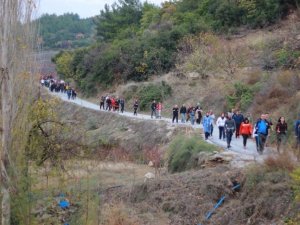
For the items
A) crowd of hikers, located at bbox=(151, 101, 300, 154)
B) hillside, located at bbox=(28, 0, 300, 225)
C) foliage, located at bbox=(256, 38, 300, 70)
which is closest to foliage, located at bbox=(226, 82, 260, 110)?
hillside, located at bbox=(28, 0, 300, 225)

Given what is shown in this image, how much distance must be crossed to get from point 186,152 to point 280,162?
791 centimetres

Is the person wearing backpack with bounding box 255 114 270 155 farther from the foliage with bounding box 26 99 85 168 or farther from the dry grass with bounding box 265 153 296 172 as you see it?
the foliage with bounding box 26 99 85 168

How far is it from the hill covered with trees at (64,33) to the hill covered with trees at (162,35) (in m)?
79.1

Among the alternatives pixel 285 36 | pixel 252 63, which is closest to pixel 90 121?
pixel 252 63

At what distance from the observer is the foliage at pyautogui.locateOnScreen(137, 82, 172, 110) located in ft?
156

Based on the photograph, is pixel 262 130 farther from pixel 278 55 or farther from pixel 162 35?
pixel 162 35

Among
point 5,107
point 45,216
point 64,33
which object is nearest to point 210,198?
point 45,216

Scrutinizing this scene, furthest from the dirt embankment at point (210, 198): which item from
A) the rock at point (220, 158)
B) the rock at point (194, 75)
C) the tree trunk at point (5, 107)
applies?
the rock at point (194, 75)

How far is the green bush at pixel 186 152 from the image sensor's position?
24.4 meters

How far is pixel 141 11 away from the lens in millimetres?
78188

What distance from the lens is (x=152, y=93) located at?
159ft

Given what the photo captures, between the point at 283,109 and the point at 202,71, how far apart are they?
17789mm

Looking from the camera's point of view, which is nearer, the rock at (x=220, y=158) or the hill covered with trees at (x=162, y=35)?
the rock at (x=220, y=158)

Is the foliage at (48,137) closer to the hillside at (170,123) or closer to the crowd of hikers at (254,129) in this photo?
the hillside at (170,123)
